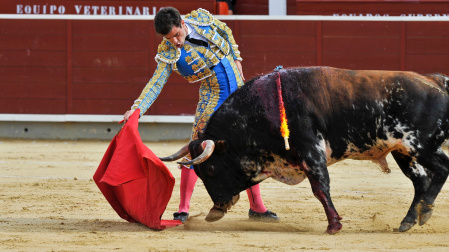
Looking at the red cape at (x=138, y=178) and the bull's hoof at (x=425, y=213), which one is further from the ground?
the red cape at (x=138, y=178)

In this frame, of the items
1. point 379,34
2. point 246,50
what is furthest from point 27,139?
point 379,34

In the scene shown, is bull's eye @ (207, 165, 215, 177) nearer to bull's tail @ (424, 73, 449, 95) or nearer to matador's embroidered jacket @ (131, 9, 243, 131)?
matador's embroidered jacket @ (131, 9, 243, 131)

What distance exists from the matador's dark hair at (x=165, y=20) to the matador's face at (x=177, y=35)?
0.04m

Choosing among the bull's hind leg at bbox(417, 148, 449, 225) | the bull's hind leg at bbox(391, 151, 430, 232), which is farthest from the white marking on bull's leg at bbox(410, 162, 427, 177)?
the bull's hind leg at bbox(417, 148, 449, 225)

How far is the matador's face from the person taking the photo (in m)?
3.97

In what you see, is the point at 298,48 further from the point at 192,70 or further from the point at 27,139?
the point at 192,70

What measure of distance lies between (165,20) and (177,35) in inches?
6.2

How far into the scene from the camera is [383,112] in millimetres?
3885

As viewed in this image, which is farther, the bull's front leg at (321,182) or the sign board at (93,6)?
the sign board at (93,6)

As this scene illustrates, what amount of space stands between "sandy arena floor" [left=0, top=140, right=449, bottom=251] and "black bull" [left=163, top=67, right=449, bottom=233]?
0.25m

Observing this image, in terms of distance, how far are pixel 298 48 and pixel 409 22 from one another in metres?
1.22

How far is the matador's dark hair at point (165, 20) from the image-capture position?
12.7 feet

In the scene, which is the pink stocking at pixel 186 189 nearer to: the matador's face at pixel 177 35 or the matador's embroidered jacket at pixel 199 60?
the matador's embroidered jacket at pixel 199 60

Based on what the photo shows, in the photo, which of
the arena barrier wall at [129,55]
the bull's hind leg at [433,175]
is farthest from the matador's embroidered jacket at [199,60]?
the arena barrier wall at [129,55]
